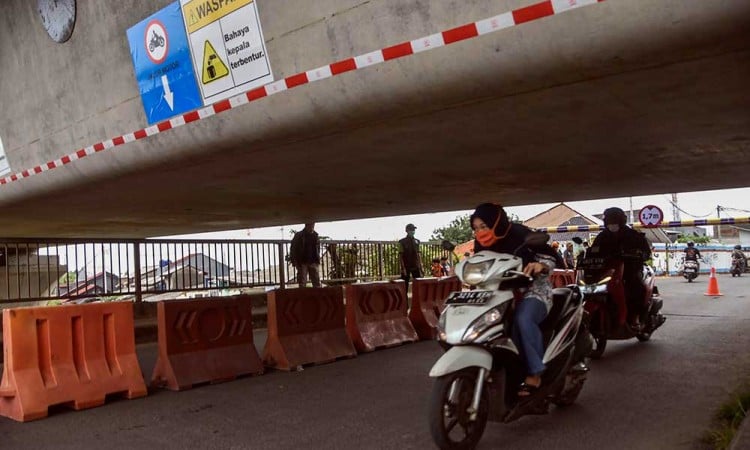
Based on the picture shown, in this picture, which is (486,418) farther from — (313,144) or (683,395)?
(313,144)

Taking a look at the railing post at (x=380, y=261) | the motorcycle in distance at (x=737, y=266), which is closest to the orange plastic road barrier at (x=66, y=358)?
the railing post at (x=380, y=261)

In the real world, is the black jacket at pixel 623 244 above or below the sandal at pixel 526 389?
above

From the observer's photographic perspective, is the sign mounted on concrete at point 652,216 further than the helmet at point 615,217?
Yes

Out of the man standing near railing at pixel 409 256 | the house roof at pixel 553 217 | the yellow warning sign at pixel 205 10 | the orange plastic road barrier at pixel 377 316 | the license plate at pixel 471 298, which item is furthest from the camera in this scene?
the house roof at pixel 553 217

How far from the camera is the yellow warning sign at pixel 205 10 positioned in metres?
5.76

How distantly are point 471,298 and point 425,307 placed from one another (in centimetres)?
591

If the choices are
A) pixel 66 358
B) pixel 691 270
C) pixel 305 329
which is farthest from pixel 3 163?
pixel 691 270

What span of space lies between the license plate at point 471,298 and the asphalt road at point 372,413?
1.06 metres

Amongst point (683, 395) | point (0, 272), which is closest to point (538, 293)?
point (683, 395)

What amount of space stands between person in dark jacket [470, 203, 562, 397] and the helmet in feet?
12.4

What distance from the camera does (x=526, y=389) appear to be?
15.5ft

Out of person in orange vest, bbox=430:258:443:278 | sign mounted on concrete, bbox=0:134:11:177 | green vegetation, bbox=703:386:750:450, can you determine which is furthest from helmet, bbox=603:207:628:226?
person in orange vest, bbox=430:258:443:278

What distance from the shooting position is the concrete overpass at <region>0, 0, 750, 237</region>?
13.2 feet

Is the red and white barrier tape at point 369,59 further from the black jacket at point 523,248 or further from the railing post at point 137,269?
the railing post at point 137,269
